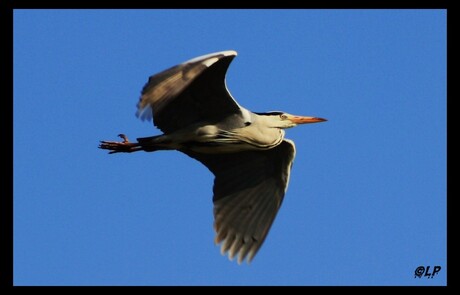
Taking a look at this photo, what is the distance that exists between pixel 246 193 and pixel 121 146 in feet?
5.85

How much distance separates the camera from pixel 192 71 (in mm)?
9570

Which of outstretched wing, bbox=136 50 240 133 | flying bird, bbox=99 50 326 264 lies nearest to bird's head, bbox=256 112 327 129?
flying bird, bbox=99 50 326 264

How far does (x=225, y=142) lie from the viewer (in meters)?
11.1

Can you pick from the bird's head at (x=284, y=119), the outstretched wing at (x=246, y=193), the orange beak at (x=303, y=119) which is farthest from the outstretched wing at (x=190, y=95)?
the orange beak at (x=303, y=119)

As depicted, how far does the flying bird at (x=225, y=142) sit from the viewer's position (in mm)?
9663

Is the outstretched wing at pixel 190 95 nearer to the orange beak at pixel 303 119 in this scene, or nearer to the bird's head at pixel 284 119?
the bird's head at pixel 284 119

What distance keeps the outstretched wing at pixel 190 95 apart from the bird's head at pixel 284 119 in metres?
0.58

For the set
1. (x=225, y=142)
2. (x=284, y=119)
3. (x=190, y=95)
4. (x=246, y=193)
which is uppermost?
(x=190, y=95)

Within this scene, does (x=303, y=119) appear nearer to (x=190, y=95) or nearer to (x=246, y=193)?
→ (x=246, y=193)

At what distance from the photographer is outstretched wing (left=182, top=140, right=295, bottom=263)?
11.8 metres

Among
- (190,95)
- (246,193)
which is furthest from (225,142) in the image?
(246,193)

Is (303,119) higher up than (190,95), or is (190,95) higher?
(190,95)

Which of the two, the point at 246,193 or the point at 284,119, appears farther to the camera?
the point at 246,193

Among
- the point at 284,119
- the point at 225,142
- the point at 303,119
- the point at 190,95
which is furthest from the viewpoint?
the point at 303,119
